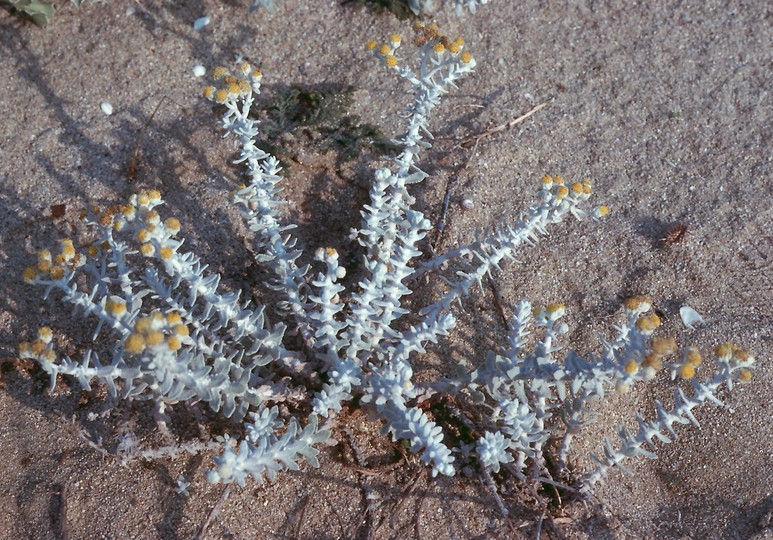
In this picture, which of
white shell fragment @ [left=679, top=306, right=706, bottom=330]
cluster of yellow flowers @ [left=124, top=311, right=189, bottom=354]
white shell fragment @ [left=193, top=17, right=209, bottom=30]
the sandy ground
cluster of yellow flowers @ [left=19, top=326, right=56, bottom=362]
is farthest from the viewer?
white shell fragment @ [left=193, top=17, right=209, bottom=30]

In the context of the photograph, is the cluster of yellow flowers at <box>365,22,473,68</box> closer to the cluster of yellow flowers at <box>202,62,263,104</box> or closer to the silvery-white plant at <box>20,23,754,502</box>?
the silvery-white plant at <box>20,23,754,502</box>

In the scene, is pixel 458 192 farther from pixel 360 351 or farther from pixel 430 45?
pixel 360 351

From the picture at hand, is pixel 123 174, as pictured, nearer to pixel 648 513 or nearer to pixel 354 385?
pixel 354 385

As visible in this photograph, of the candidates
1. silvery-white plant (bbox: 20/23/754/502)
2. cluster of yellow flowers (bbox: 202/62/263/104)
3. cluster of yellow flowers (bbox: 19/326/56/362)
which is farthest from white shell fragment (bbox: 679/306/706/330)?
cluster of yellow flowers (bbox: 19/326/56/362)

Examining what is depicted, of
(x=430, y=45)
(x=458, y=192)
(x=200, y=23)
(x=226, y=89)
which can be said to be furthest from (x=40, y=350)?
(x=200, y=23)

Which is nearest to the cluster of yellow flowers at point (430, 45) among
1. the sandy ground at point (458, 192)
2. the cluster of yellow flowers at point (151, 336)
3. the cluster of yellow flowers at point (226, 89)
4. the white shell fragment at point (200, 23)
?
the cluster of yellow flowers at point (226, 89)

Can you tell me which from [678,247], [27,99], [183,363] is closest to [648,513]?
[678,247]
